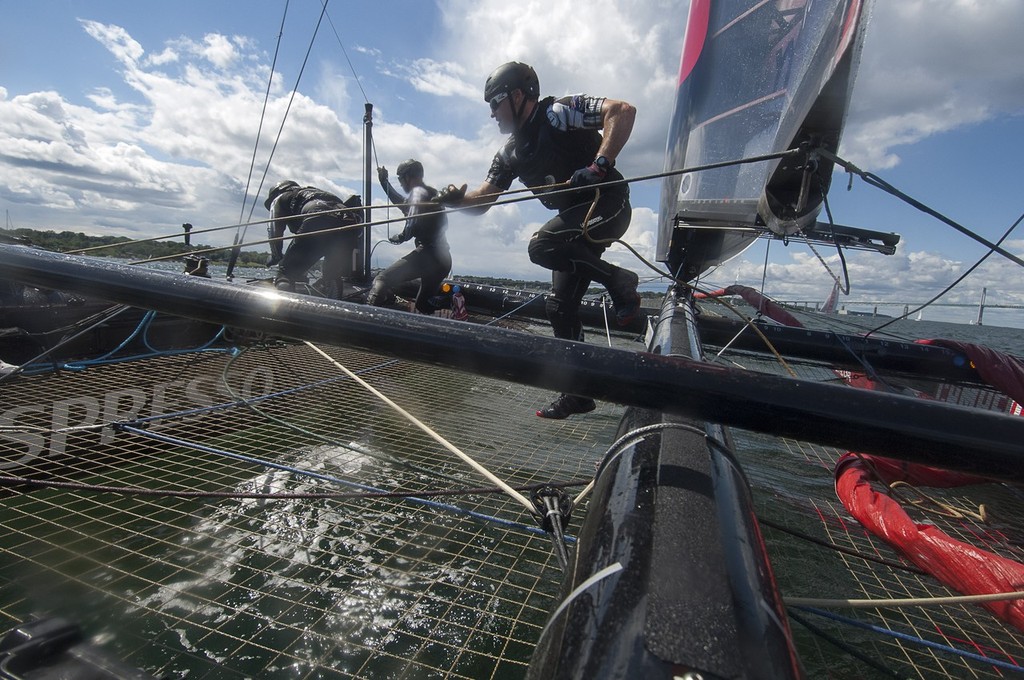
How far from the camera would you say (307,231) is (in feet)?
19.3

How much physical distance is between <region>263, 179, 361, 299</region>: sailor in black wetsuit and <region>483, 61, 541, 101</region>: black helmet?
2586mm

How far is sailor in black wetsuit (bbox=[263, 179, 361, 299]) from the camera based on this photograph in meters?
5.70

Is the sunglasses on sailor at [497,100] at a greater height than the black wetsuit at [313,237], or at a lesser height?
greater

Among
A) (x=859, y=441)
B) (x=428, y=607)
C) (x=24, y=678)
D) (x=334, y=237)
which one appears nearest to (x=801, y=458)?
(x=428, y=607)

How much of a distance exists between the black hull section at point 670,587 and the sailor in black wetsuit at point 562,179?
229 centimetres

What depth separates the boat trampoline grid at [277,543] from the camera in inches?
62.8

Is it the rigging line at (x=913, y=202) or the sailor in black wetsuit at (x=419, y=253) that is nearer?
the rigging line at (x=913, y=202)

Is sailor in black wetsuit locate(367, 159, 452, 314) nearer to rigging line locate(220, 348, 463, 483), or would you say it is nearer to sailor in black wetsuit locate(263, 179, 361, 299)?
sailor in black wetsuit locate(263, 179, 361, 299)

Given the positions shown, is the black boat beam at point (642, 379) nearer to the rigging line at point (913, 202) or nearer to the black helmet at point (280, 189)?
the rigging line at point (913, 202)

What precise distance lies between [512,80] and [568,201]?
32.8 inches

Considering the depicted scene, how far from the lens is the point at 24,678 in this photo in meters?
0.91

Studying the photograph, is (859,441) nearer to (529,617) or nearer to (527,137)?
(529,617)

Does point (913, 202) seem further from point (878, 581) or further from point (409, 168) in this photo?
point (409, 168)

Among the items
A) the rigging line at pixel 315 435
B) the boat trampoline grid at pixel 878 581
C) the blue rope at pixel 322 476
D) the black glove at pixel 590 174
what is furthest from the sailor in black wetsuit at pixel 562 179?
the boat trampoline grid at pixel 878 581
